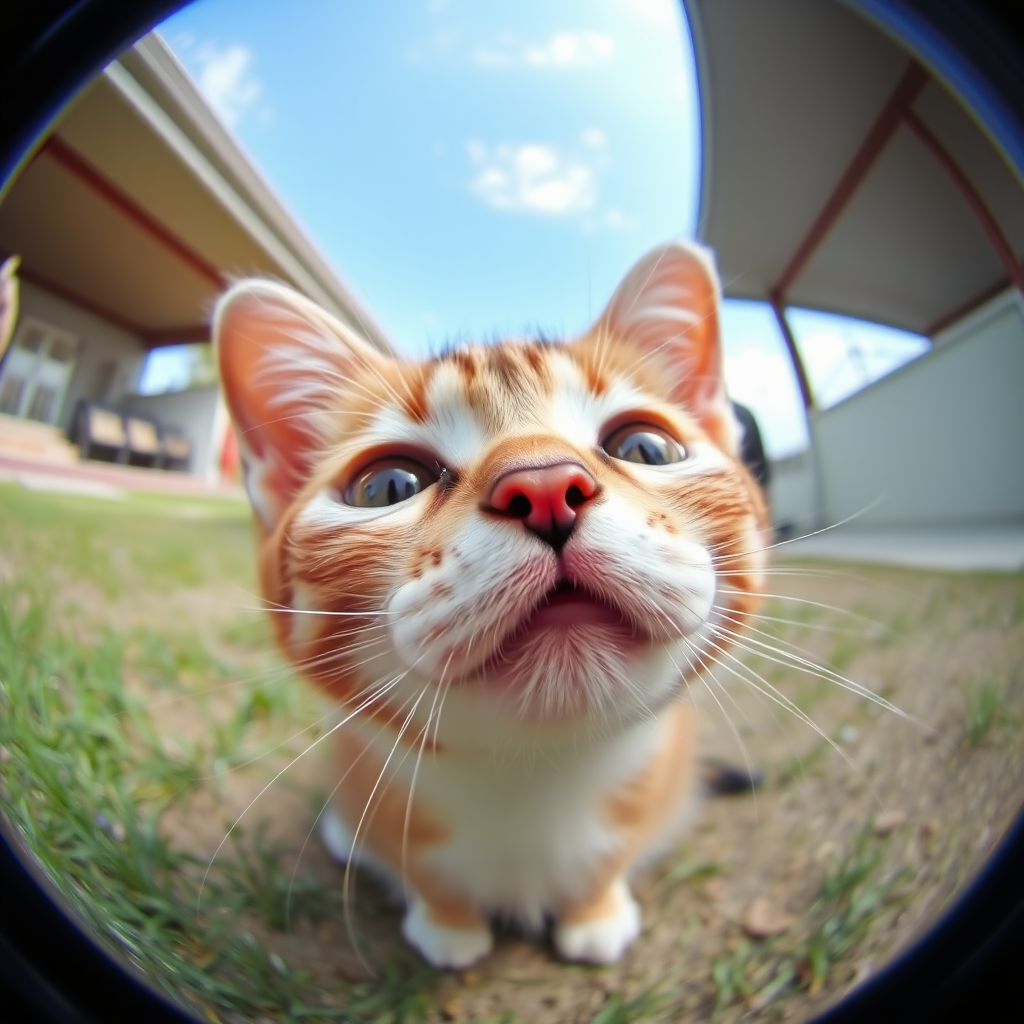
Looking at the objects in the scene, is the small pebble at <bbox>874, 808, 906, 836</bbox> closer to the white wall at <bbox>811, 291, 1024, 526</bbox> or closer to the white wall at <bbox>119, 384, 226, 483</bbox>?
the white wall at <bbox>811, 291, 1024, 526</bbox>

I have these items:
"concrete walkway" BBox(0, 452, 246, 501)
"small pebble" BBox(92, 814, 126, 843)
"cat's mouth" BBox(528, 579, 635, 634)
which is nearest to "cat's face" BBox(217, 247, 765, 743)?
"cat's mouth" BBox(528, 579, 635, 634)

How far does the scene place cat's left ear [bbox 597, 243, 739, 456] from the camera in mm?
462

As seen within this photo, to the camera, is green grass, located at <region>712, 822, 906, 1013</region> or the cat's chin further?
green grass, located at <region>712, 822, 906, 1013</region>

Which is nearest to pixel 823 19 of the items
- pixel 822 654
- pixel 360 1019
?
pixel 822 654

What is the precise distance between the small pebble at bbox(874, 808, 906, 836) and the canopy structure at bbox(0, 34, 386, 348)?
1.96 feet

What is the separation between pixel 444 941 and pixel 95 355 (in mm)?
559

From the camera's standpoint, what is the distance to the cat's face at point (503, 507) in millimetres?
352

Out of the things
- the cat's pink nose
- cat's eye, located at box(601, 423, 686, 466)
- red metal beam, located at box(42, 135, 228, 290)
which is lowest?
the cat's pink nose

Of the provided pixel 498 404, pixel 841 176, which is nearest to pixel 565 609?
pixel 498 404

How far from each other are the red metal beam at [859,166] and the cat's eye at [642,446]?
0.14 metres

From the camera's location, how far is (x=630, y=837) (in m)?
0.58

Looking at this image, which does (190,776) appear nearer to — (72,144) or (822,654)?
(72,144)

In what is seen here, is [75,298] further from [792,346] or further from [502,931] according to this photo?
[502,931]

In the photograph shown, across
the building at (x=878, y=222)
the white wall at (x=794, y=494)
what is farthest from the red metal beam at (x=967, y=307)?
the white wall at (x=794, y=494)
